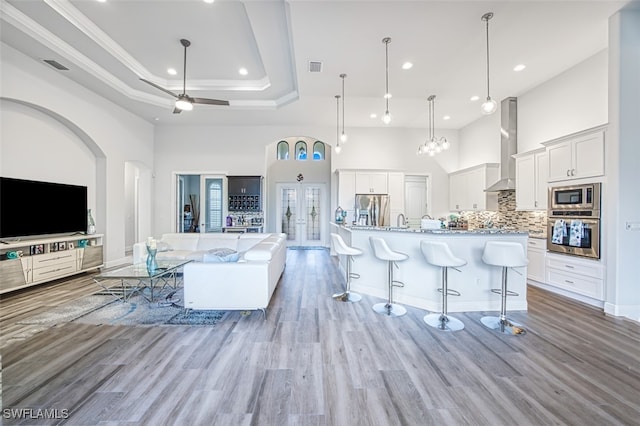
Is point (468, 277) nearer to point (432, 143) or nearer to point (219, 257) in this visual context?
point (432, 143)

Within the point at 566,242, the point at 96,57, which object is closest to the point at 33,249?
the point at 96,57

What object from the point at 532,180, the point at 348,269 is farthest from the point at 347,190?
the point at 532,180

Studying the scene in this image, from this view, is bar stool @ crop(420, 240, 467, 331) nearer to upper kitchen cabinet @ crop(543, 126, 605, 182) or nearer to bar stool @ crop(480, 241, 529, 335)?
bar stool @ crop(480, 241, 529, 335)

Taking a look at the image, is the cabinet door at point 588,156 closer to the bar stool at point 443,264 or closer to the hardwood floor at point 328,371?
the hardwood floor at point 328,371

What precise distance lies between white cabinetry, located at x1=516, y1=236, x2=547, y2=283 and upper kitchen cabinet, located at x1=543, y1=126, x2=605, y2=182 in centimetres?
108

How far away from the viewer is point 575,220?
13.1 ft

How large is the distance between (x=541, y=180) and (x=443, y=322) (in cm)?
344

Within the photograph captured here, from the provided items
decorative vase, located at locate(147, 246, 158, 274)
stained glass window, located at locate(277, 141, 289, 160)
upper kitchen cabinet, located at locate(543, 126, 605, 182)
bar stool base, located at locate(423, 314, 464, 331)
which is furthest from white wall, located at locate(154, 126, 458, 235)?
bar stool base, located at locate(423, 314, 464, 331)

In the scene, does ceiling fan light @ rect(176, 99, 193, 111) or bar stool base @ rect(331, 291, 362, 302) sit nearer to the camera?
bar stool base @ rect(331, 291, 362, 302)

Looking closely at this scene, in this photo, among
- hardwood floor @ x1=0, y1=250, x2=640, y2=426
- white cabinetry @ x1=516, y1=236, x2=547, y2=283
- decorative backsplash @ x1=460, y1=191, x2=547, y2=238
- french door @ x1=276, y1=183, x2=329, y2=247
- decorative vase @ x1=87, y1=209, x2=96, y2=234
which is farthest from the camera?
french door @ x1=276, y1=183, x2=329, y2=247

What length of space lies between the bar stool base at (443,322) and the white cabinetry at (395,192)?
175 inches

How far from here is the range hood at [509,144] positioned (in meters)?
5.70

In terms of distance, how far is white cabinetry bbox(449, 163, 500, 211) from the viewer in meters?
6.27

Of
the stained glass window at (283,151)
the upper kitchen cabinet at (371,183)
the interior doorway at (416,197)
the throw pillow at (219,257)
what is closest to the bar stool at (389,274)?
the throw pillow at (219,257)
